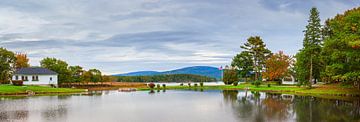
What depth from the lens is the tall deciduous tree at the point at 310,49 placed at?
52.1 m

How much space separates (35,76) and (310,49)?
47889 mm

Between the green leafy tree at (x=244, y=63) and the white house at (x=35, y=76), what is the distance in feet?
131

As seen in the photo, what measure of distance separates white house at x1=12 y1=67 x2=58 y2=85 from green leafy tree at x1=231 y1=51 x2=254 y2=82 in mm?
39868

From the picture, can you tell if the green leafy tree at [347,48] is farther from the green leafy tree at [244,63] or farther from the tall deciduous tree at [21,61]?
the tall deciduous tree at [21,61]

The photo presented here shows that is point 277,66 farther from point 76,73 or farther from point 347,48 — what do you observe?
point 76,73

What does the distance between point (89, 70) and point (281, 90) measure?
4107 centimetres

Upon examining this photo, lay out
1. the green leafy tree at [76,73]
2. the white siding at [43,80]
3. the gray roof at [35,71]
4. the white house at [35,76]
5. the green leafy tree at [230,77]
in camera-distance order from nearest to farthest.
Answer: the white house at [35,76] < the white siding at [43,80] < the gray roof at [35,71] < the green leafy tree at [76,73] < the green leafy tree at [230,77]

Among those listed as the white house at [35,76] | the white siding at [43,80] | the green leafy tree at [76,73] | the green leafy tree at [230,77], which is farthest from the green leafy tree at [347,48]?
the green leafy tree at [76,73]

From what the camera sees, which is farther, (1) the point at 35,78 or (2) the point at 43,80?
(2) the point at 43,80

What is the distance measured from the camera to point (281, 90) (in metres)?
54.1

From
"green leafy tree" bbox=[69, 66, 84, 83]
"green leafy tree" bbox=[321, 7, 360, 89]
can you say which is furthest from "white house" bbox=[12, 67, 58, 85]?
"green leafy tree" bbox=[321, 7, 360, 89]

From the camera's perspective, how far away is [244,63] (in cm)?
8038

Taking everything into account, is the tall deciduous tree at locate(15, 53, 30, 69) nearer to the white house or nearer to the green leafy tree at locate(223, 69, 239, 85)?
the white house

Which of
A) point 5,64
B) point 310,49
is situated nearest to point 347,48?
point 310,49
